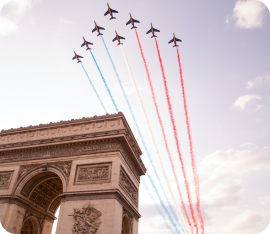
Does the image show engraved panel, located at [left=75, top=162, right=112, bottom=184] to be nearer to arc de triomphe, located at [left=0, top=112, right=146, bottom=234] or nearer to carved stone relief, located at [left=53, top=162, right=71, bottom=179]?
arc de triomphe, located at [left=0, top=112, right=146, bottom=234]

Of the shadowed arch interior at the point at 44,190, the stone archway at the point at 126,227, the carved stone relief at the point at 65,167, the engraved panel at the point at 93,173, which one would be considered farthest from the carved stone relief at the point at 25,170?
the stone archway at the point at 126,227

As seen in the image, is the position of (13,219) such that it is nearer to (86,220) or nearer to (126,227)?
(86,220)

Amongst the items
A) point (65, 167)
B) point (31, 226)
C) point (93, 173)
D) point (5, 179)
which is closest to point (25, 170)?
point (5, 179)

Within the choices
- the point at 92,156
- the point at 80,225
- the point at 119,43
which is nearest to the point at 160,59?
the point at 119,43

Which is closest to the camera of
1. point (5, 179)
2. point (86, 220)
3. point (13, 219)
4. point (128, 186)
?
point (86, 220)

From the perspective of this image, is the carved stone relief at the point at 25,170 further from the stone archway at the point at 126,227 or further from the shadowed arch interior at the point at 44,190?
Result: the stone archway at the point at 126,227

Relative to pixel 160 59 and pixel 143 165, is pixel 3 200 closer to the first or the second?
pixel 143 165
